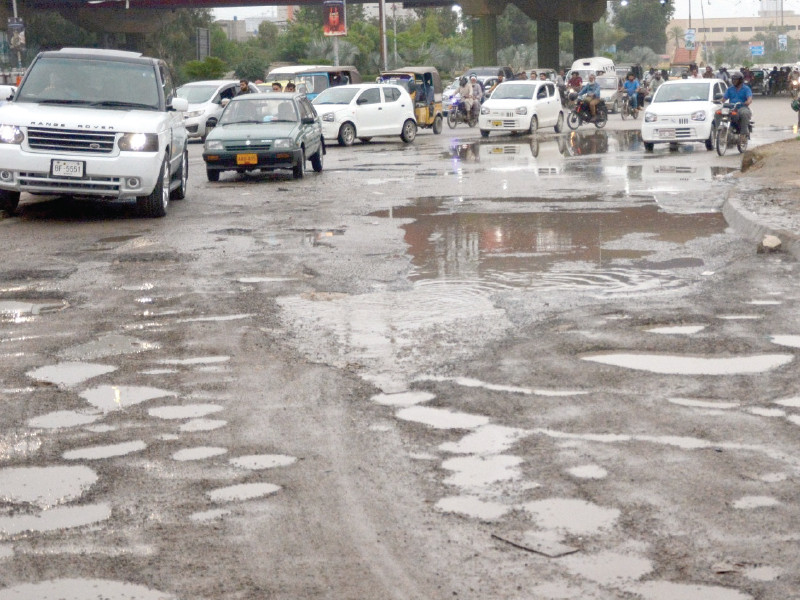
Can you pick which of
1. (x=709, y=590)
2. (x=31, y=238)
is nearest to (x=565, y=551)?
(x=709, y=590)

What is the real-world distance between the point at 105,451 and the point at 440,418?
1.62 meters

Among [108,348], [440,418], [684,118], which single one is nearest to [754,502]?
[440,418]

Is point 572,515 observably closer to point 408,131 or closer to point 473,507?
point 473,507

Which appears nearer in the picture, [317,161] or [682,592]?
[682,592]

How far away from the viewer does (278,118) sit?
905 inches

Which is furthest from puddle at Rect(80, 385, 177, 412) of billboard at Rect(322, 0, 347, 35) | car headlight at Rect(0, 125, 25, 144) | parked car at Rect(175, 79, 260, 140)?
billboard at Rect(322, 0, 347, 35)

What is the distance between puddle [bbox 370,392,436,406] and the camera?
6.62 m

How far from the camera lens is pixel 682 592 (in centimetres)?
415

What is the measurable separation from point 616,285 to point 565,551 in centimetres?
592

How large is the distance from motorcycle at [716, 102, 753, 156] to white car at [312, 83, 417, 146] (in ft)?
32.5

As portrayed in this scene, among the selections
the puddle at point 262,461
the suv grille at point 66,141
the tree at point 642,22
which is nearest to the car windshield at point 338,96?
the suv grille at point 66,141

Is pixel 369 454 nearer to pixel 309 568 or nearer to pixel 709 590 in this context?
pixel 309 568

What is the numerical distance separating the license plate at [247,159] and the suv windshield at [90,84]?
18.1 feet

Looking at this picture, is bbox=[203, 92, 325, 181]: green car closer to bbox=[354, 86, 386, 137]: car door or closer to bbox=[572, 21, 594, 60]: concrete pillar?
bbox=[354, 86, 386, 137]: car door
